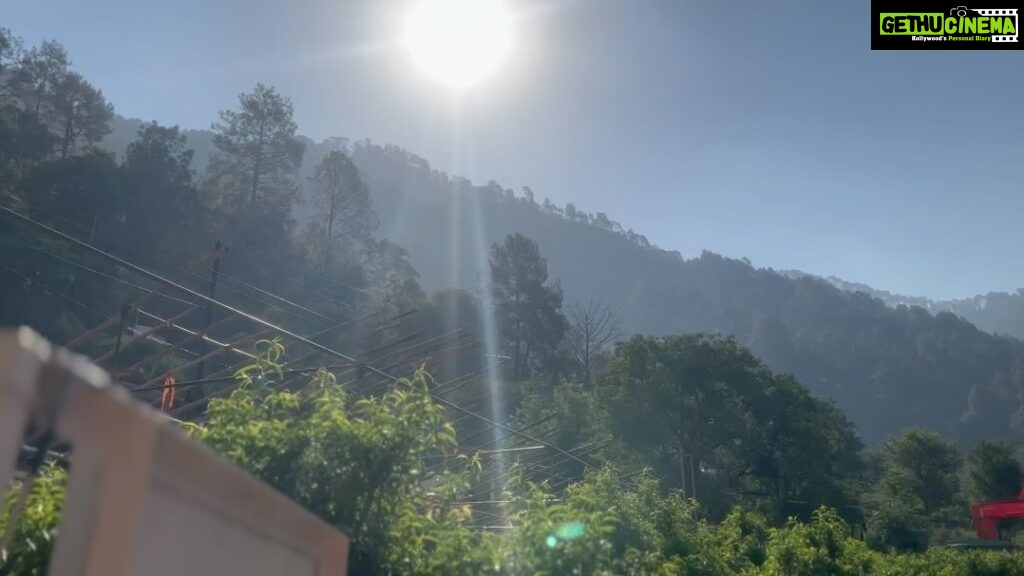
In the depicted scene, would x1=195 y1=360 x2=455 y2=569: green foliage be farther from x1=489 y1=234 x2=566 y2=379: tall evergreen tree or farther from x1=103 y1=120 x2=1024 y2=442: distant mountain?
x1=103 y1=120 x2=1024 y2=442: distant mountain

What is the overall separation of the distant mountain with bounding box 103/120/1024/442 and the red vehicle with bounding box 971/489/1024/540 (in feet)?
116

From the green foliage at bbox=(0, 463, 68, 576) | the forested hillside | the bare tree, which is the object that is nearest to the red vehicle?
the forested hillside

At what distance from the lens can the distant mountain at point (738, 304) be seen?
246ft

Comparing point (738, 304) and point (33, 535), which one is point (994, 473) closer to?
point (33, 535)

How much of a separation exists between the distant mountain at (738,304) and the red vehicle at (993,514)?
35.3 m

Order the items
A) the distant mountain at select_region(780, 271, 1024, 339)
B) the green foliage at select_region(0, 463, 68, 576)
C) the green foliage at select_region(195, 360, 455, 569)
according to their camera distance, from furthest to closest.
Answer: the distant mountain at select_region(780, 271, 1024, 339) → the green foliage at select_region(195, 360, 455, 569) → the green foliage at select_region(0, 463, 68, 576)

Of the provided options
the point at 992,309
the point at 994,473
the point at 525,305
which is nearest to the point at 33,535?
the point at 994,473

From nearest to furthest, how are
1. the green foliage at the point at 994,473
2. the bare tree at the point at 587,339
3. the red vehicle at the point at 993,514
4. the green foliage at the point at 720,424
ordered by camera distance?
1. the red vehicle at the point at 993,514
2. the green foliage at the point at 720,424
3. the green foliage at the point at 994,473
4. the bare tree at the point at 587,339

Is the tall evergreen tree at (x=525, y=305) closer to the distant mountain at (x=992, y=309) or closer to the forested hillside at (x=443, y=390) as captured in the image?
the forested hillside at (x=443, y=390)

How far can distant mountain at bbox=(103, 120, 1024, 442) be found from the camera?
75.0 m

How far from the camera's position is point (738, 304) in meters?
101

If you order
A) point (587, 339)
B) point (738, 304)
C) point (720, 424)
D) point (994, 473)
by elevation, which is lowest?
point (994, 473)

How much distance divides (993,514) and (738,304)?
248ft

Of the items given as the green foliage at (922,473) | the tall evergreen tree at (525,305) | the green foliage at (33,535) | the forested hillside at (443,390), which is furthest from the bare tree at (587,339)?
the green foliage at (33,535)
